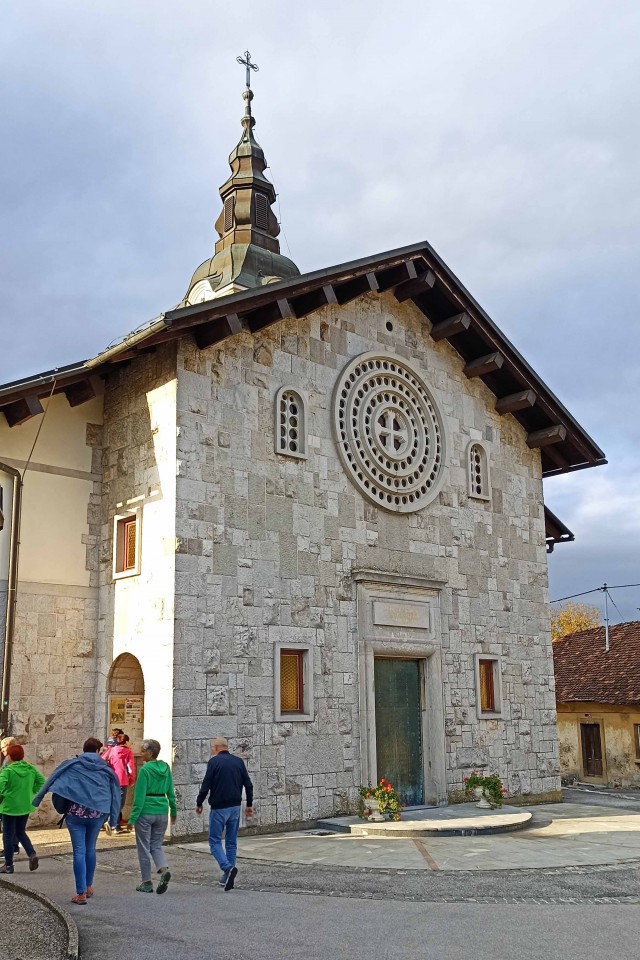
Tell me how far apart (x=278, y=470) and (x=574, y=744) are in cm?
1399

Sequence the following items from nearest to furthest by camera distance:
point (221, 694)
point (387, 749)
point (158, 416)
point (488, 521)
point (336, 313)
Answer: point (221, 694) < point (158, 416) < point (387, 749) < point (336, 313) < point (488, 521)

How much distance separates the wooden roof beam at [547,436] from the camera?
1911 cm

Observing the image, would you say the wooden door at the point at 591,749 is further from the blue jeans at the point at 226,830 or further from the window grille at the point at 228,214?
the blue jeans at the point at 226,830

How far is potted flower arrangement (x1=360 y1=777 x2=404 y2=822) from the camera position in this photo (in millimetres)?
13812

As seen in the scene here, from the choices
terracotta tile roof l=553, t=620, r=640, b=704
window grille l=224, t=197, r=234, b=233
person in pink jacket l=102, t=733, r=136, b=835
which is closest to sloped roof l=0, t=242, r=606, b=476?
person in pink jacket l=102, t=733, r=136, b=835

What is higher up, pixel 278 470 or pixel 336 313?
pixel 336 313

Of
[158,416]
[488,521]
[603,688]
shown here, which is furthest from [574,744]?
[158,416]

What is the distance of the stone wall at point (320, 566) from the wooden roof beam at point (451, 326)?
313 mm

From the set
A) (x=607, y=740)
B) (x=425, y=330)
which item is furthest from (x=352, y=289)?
(x=607, y=740)

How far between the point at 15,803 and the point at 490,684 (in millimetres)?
9728

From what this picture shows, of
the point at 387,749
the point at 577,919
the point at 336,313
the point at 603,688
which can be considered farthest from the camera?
the point at 603,688

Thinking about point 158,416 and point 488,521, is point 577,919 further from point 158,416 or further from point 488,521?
point 488,521

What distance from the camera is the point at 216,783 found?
951cm

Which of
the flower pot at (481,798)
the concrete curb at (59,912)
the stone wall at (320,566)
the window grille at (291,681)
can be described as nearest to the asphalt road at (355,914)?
the concrete curb at (59,912)
